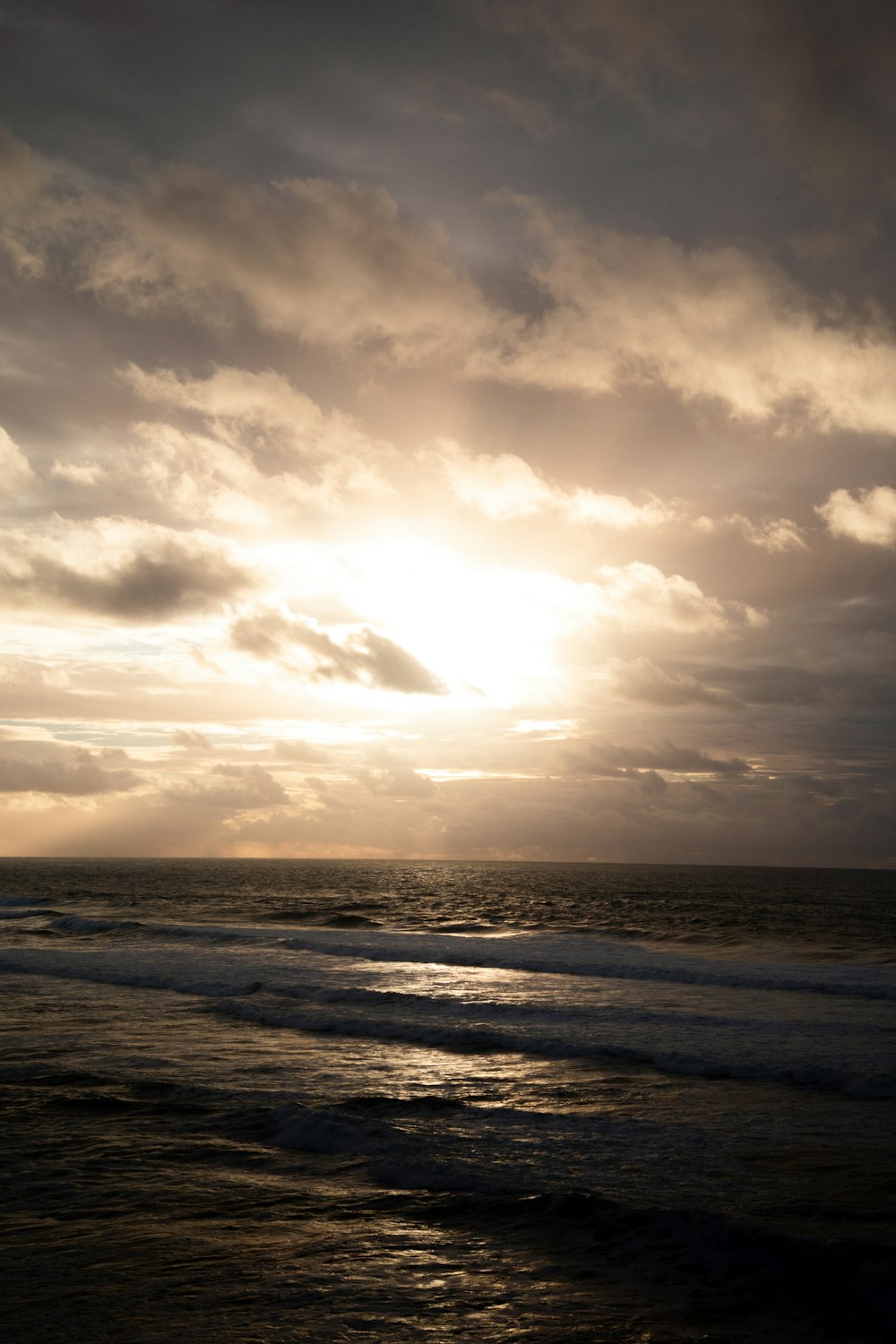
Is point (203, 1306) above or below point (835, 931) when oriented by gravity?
above

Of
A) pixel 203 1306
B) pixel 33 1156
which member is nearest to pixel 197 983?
pixel 33 1156

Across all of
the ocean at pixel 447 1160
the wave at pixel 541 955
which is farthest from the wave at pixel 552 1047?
the wave at pixel 541 955

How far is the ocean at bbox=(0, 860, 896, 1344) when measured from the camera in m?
8.70

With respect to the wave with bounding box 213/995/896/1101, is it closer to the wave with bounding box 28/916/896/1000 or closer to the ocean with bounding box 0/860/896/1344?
the ocean with bounding box 0/860/896/1344

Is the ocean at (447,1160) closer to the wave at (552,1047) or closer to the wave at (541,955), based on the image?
the wave at (552,1047)

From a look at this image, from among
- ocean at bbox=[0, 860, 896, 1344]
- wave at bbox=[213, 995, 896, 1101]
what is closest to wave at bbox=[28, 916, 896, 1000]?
ocean at bbox=[0, 860, 896, 1344]

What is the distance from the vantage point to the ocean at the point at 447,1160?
8.70 meters

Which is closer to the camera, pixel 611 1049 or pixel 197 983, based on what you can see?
pixel 611 1049

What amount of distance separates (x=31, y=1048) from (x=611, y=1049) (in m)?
13.4

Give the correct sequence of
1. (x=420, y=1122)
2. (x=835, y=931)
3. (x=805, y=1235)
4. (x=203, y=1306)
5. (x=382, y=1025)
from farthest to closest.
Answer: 1. (x=835, y=931)
2. (x=382, y=1025)
3. (x=420, y=1122)
4. (x=805, y=1235)
5. (x=203, y=1306)

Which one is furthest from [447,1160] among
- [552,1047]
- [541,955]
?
[541,955]

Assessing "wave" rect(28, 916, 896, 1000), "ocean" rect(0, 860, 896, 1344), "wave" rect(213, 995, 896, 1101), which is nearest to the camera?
"ocean" rect(0, 860, 896, 1344)

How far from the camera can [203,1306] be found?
8.55 metres

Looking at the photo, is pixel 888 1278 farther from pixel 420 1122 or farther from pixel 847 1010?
pixel 847 1010
